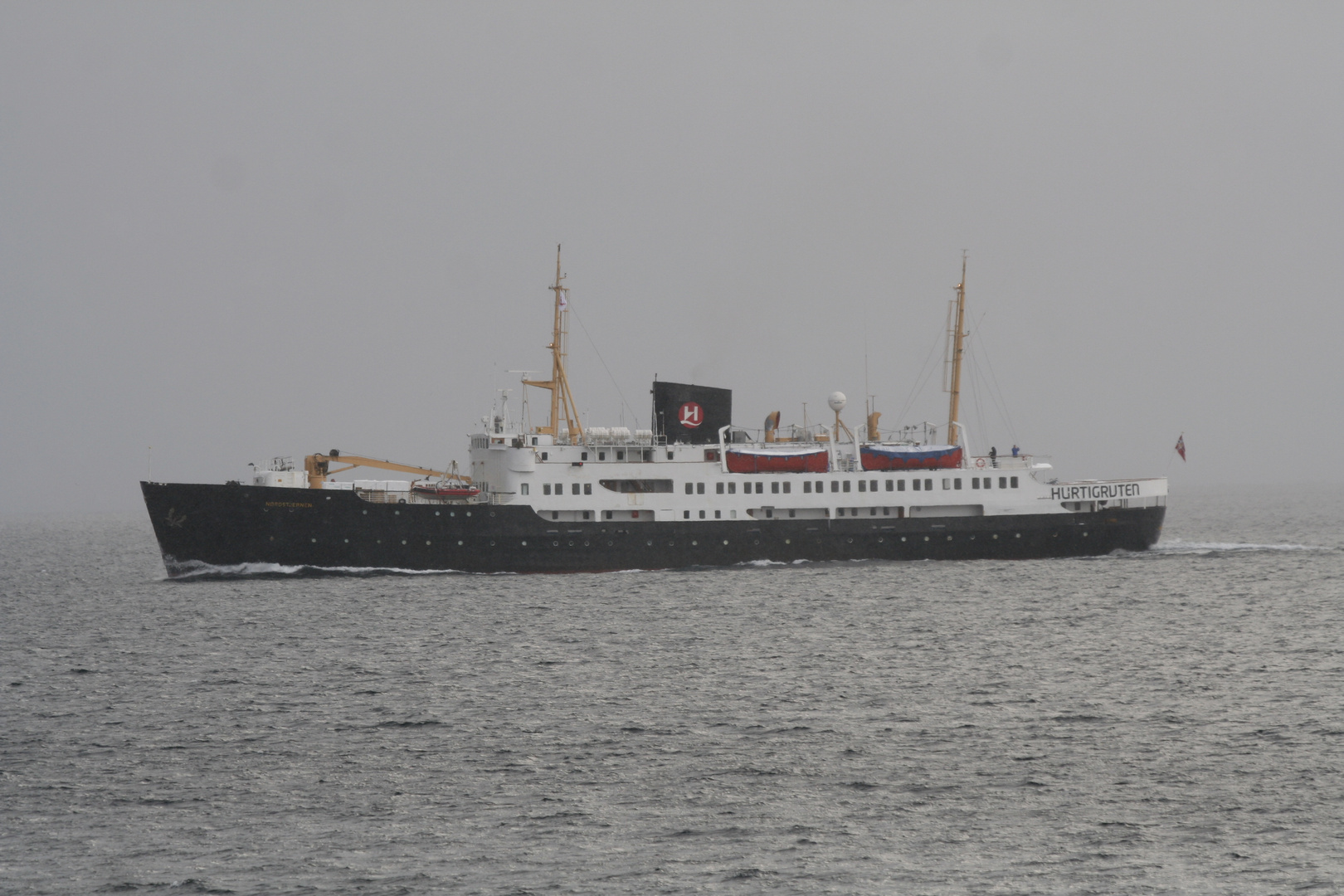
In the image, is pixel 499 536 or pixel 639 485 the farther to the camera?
pixel 639 485

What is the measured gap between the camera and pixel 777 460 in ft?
152

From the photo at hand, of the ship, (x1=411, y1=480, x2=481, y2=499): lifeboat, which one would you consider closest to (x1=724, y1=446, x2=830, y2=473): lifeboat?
the ship

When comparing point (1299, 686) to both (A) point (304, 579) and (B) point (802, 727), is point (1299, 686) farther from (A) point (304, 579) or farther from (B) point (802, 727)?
(A) point (304, 579)

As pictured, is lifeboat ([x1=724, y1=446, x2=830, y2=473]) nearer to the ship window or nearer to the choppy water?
the ship window

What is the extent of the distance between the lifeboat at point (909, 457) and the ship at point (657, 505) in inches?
1.9

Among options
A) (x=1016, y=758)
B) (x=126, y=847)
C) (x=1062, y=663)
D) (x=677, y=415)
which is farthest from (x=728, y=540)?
(x=126, y=847)

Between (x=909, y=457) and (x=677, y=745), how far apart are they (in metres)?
28.7

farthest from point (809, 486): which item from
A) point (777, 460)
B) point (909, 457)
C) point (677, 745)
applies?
point (677, 745)

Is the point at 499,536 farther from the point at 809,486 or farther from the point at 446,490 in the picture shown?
the point at 809,486

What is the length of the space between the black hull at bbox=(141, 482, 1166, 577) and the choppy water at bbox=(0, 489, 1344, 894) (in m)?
4.88

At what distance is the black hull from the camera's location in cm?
4262

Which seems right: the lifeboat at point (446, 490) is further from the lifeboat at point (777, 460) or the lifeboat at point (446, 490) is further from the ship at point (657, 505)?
the lifeboat at point (777, 460)

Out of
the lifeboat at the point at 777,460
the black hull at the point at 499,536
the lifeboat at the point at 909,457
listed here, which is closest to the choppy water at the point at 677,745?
the black hull at the point at 499,536

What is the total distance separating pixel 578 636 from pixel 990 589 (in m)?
16.4
